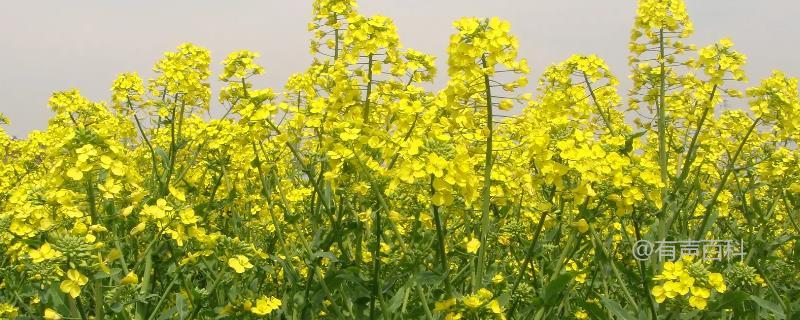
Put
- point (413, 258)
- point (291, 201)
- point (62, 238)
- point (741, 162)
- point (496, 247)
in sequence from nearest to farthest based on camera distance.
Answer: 1. point (62, 238)
2. point (413, 258)
3. point (496, 247)
4. point (291, 201)
5. point (741, 162)

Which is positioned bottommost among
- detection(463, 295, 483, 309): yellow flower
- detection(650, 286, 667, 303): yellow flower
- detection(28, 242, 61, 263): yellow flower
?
detection(650, 286, 667, 303): yellow flower

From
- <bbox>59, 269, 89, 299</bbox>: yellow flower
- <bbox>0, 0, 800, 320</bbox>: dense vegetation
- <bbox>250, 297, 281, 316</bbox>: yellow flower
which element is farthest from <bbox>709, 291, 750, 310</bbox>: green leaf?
<bbox>59, 269, 89, 299</bbox>: yellow flower

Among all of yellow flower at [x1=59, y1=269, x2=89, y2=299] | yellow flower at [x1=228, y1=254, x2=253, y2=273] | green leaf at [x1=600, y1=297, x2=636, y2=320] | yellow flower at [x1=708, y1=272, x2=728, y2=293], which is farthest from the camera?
green leaf at [x1=600, y1=297, x2=636, y2=320]

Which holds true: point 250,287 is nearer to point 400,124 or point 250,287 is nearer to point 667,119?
point 400,124

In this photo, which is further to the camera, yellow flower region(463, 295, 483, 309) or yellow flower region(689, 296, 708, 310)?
yellow flower region(689, 296, 708, 310)

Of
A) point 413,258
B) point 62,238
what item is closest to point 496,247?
point 413,258

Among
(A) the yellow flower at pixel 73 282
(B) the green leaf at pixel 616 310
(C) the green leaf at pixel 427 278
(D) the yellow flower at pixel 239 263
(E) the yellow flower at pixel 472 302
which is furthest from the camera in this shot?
(B) the green leaf at pixel 616 310

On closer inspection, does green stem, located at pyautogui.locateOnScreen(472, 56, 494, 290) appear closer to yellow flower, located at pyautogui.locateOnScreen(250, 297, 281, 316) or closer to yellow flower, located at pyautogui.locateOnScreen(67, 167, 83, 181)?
yellow flower, located at pyautogui.locateOnScreen(250, 297, 281, 316)

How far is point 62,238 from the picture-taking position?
2.54m

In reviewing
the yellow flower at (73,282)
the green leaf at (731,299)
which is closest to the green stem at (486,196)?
the green leaf at (731,299)

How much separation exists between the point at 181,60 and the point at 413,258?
2.65 meters

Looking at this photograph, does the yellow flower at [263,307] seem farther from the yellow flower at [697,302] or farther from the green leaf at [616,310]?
the yellow flower at [697,302]

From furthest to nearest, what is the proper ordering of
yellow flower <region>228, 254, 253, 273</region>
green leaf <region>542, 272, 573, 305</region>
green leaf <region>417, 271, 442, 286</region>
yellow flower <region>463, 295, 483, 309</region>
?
yellow flower <region>228, 254, 253, 273</region> → green leaf <region>417, 271, 442, 286</region> → green leaf <region>542, 272, 573, 305</region> → yellow flower <region>463, 295, 483, 309</region>

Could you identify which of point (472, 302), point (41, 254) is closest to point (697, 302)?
point (472, 302)
